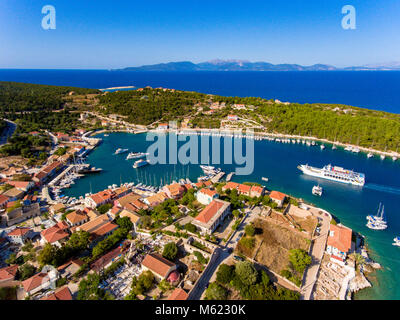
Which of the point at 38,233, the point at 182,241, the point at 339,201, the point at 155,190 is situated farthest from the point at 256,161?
the point at 38,233

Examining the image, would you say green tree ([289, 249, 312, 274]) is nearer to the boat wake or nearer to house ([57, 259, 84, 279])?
house ([57, 259, 84, 279])

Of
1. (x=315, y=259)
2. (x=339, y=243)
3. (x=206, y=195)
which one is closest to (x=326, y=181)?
(x=339, y=243)

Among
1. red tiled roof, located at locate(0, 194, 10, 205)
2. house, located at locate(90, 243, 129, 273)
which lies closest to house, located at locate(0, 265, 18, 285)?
house, located at locate(90, 243, 129, 273)

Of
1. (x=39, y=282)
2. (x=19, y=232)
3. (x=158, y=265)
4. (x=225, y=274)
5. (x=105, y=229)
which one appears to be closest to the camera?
(x=39, y=282)

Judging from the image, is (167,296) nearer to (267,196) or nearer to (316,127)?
(267,196)

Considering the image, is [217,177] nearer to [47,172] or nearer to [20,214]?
[20,214]

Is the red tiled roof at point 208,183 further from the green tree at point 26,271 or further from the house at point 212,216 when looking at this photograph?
the green tree at point 26,271
